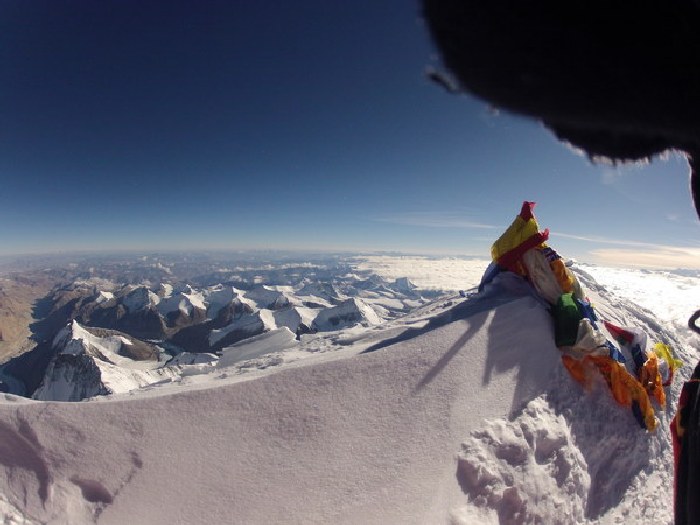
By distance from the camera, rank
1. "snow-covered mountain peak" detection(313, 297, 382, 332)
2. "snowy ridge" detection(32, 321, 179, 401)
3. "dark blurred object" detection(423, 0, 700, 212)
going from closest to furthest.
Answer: "dark blurred object" detection(423, 0, 700, 212)
"snowy ridge" detection(32, 321, 179, 401)
"snow-covered mountain peak" detection(313, 297, 382, 332)

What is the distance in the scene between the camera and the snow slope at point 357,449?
290 centimetres

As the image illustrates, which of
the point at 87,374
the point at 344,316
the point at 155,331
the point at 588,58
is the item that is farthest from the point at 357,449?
the point at 155,331

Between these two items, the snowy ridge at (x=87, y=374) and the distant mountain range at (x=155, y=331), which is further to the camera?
the distant mountain range at (x=155, y=331)

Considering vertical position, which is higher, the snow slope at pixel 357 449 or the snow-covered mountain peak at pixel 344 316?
the snow slope at pixel 357 449

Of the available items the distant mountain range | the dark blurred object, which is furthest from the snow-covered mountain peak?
the dark blurred object

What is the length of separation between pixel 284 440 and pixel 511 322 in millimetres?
3567

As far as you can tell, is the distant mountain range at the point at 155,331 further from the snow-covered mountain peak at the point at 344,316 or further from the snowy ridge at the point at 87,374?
the snow-covered mountain peak at the point at 344,316

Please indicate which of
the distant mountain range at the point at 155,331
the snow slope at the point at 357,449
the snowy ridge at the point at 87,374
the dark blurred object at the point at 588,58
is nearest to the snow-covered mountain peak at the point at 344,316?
the distant mountain range at the point at 155,331

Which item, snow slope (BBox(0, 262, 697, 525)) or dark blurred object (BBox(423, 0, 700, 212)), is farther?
snow slope (BBox(0, 262, 697, 525))

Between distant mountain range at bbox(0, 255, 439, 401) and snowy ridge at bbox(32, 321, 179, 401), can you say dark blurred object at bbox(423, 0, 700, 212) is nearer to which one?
distant mountain range at bbox(0, 255, 439, 401)

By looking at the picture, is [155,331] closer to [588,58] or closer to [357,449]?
[357,449]

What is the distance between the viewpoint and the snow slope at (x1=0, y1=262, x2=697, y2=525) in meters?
2.90

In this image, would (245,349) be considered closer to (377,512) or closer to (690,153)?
(377,512)

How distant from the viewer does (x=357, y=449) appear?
3314mm
